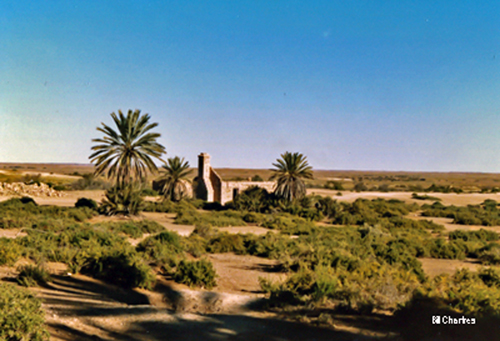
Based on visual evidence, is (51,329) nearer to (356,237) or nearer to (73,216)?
(356,237)

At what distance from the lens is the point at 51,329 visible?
5969 millimetres

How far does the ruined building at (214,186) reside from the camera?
1308 inches

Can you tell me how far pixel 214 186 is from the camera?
112ft

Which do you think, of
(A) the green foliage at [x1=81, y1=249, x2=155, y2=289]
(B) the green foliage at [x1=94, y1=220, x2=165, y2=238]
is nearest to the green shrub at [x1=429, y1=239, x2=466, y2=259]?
(A) the green foliage at [x1=81, y1=249, x2=155, y2=289]

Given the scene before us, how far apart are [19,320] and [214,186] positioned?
29.0 metres

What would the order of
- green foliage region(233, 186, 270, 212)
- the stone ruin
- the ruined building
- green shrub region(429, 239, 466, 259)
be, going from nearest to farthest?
green shrub region(429, 239, 466, 259) < green foliage region(233, 186, 270, 212) < the ruined building < the stone ruin

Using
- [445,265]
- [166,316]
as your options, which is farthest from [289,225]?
[166,316]

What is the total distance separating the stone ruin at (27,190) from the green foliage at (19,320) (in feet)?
114

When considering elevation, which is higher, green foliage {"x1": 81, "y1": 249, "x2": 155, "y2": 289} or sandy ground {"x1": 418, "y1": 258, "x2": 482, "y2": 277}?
green foliage {"x1": 81, "y1": 249, "x2": 155, "y2": 289}

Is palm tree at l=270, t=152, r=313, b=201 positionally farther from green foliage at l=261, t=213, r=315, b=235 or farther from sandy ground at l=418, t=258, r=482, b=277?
sandy ground at l=418, t=258, r=482, b=277

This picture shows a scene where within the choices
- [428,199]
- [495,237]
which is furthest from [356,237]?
[428,199]

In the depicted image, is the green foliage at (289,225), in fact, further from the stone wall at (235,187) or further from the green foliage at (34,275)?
the green foliage at (34,275)

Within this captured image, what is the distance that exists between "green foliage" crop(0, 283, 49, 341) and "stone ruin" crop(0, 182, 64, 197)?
34.7 m

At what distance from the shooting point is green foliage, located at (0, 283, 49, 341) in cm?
516
